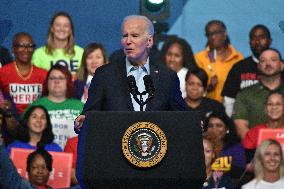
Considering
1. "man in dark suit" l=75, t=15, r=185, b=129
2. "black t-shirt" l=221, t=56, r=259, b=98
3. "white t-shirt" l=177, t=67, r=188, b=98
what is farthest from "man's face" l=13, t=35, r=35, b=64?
"man in dark suit" l=75, t=15, r=185, b=129

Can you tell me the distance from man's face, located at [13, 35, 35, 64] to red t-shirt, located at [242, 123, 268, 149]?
2004 millimetres

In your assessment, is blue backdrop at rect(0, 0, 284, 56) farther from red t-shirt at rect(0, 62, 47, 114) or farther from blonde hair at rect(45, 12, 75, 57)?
red t-shirt at rect(0, 62, 47, 114)

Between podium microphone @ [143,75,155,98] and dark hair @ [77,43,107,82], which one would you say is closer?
podium microphone @ [143,75,155,98]

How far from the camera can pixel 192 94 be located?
673 centimetres

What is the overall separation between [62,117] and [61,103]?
126 mm

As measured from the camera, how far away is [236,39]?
293 inches

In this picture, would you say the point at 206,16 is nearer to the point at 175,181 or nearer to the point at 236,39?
the point at 236,39

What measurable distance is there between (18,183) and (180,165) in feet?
7.09

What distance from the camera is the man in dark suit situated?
3.75 m

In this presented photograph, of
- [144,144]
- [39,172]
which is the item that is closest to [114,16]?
[39,172]

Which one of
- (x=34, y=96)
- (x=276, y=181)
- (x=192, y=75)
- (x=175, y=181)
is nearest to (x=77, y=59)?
(x=34, y=96)

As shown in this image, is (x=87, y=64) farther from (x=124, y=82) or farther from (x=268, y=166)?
(x=124, y=82)

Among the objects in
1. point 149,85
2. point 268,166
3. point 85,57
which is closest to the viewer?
point 149,85

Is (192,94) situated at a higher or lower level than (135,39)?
lower
